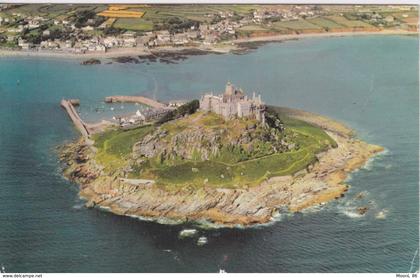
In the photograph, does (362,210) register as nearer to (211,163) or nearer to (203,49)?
(211,163)

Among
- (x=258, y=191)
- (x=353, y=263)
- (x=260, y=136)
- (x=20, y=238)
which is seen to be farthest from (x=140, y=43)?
(x=353, y=263)

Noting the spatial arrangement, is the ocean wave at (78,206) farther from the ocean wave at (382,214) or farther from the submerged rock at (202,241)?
the ocean wave at (382,214)

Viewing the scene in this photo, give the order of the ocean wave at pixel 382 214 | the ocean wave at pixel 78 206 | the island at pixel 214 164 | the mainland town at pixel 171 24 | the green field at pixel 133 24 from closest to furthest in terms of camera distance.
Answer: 1. the ocean wave at pixel 382 214
2. the ocean wave at pixel 78 206
3. the island at pixel 214 164
4. the mainland town at pixel 171 24
5. the green field at pixel 133 24

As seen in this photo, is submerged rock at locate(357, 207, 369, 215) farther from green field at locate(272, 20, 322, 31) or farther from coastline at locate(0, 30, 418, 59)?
green field at locate(272, 20, 322, 31)

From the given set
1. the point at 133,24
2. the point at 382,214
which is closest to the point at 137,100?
the point at 133,24

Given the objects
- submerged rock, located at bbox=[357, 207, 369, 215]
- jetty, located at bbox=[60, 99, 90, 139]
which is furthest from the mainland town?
submerged rock, located at bbox=[357, 207, 369, 215]

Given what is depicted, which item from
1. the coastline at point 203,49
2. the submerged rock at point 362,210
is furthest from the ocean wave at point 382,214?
the coastline at point 203,49

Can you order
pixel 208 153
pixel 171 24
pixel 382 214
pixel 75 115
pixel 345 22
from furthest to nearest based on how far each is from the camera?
1. pixel 345 22
2. pixel 75 115
3. pixel 171 24
4. pixel 208 153
5. pixel 382 214
